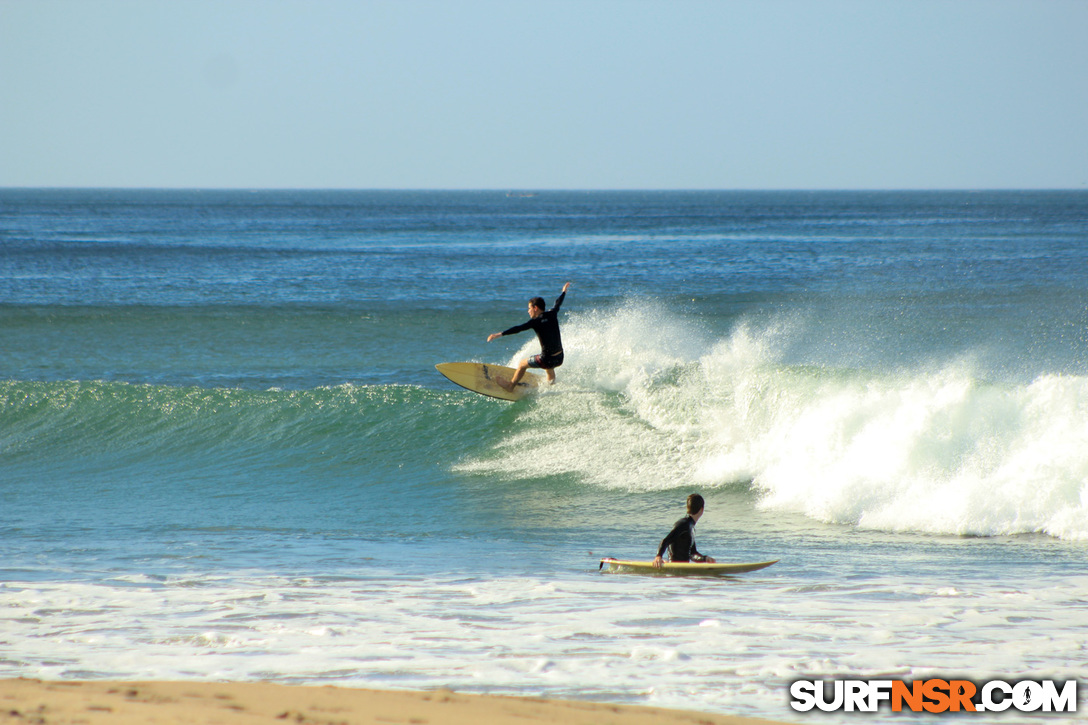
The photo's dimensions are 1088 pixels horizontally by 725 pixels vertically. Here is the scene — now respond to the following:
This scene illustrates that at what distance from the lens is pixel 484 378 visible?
44.7ft

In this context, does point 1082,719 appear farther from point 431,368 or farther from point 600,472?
point 431,368

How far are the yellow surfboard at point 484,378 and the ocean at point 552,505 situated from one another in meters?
0.33

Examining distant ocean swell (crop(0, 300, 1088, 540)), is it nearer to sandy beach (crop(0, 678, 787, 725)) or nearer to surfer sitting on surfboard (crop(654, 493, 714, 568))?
surfer sitting on surfboard (crop(654, 493, 714, 568))

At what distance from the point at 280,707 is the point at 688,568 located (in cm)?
367

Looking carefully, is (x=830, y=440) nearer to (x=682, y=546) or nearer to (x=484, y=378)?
(x=682, y=546)

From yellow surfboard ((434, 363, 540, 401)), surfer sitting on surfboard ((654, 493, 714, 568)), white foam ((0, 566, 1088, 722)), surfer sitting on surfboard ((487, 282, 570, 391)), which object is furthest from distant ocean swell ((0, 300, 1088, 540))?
surfer sitting on surfboard ((654, 493, 714, 568))

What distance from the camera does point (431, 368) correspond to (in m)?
19.1

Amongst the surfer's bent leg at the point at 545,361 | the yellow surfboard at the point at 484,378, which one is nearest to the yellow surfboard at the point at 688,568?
the surfer's bent leg at the point at 545,361

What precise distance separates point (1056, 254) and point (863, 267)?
1212 cm

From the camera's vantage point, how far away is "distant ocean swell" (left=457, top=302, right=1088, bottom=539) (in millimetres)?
9016

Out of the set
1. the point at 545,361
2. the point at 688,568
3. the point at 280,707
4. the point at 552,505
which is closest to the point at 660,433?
the point at 545,361

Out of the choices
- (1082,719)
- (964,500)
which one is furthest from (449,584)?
(964,500)

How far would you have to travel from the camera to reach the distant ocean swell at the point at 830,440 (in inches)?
355

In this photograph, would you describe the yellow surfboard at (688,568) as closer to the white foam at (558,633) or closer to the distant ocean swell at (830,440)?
the white foam at (558,633)
